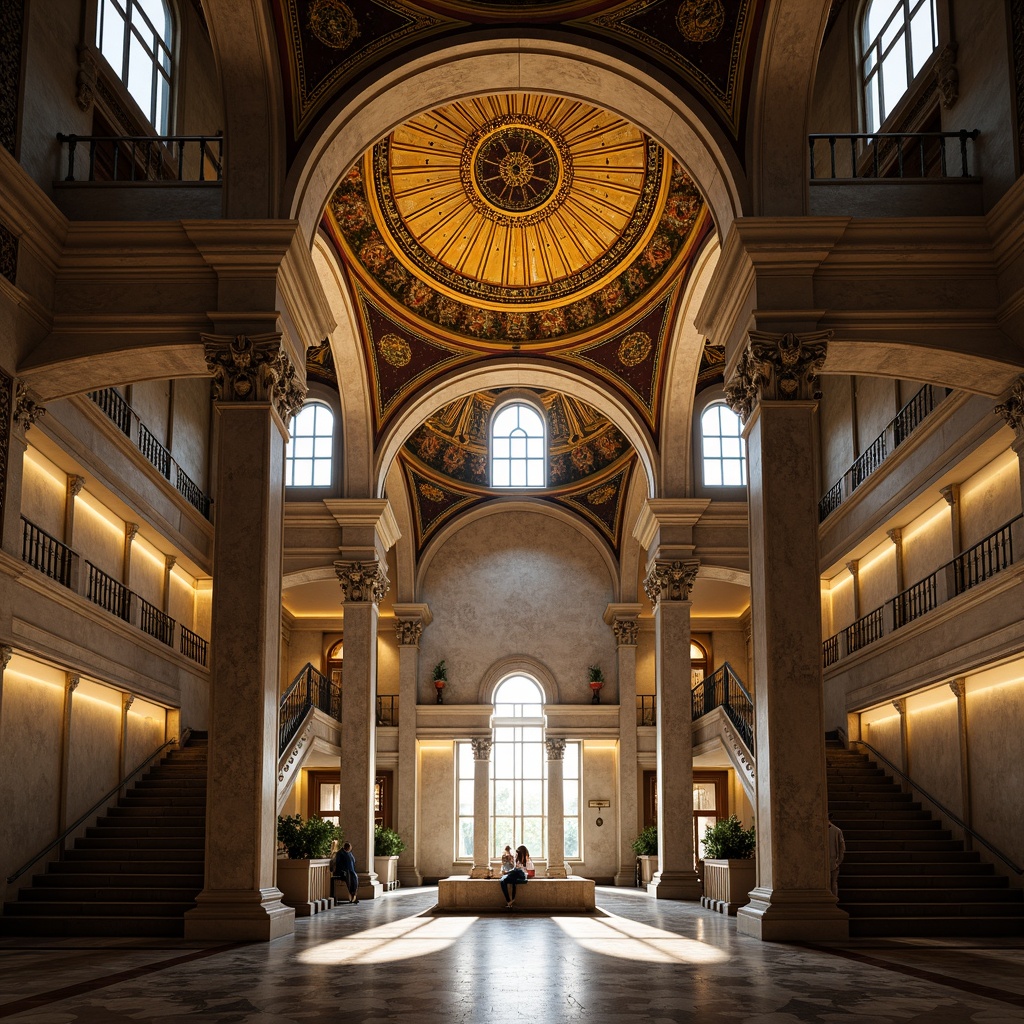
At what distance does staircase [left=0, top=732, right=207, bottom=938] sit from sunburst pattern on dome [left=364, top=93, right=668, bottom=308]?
999 centimetres

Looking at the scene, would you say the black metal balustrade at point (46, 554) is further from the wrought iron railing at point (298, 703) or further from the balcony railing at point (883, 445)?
the balcony railing at point (883, 445)

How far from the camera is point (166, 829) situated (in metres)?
Result: 16.6

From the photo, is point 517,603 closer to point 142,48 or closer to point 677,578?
point 677,578

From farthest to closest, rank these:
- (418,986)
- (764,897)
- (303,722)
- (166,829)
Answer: (303,722), (166,829), (764,897), (418,986)

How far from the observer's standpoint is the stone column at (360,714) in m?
20.3

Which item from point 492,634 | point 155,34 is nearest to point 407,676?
point 492,634

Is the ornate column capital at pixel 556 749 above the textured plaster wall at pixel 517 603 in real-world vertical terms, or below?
below

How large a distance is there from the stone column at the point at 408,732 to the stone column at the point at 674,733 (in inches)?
333

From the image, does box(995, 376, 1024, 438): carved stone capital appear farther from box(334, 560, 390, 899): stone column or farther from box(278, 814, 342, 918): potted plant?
box(334, 560, 390, 899): stone column

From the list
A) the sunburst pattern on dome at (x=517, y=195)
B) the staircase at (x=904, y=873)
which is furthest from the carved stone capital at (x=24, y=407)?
the staircase at (x=904, y=873)

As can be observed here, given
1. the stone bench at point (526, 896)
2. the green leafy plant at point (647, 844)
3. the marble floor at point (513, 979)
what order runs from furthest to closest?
the green leafy plant at point (647, 844), the stone bench at point (526, 896), the marble floor at point (513, 979)

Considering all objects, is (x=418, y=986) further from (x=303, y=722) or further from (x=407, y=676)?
(x=407, y=676)

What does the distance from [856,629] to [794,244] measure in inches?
435

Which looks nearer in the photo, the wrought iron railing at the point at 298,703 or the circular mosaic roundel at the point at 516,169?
the circular mosaic roundel at the point at 516,169
